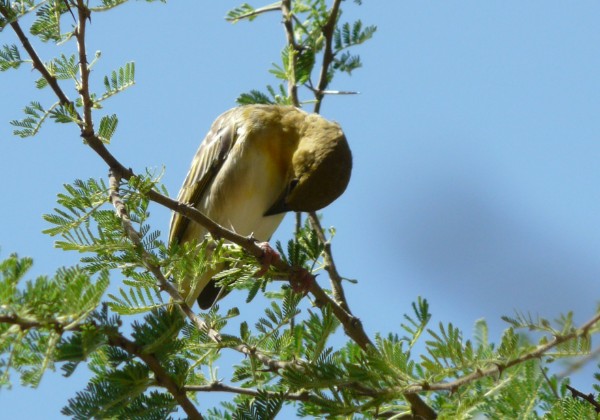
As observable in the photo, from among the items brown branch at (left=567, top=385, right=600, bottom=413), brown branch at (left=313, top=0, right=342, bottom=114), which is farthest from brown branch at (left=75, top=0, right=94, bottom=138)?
brown branch at (left=313, top=0, right=342, bottom=114)

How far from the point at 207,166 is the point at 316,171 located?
88cm

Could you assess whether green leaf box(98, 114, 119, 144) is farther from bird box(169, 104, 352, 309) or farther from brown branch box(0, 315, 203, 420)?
bird box(169, 104, 352, 309)

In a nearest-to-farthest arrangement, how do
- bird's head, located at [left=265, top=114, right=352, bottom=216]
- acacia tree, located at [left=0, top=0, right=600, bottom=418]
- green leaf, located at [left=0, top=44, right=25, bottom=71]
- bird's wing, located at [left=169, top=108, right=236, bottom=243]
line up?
acacia tree, located at [left=0, top=0, right=600, bottom=418], green leaf, located at [left=0, top=44, right=25, bottom=71], bird's head, located at [left=265, top=114, right=352, bottom=216], bird's wing, located at [left=169, top=108, right=236, bottom=243]

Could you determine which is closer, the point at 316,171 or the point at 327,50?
the point at 316,171

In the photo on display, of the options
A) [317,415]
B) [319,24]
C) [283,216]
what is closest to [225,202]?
[283,216]

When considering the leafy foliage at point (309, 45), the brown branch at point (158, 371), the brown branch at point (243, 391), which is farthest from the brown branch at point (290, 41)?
the brown branch at point (158, 371)

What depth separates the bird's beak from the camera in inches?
216

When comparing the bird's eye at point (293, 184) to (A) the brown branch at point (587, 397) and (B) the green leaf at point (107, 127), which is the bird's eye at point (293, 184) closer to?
(B) the green leaf at point (107, 127)

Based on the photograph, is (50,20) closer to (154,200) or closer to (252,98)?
(154,200)

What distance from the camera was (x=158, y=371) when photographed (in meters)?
2.93

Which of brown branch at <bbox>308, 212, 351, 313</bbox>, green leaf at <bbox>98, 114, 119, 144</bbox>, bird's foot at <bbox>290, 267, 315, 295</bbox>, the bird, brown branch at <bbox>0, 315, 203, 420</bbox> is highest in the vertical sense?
the bird

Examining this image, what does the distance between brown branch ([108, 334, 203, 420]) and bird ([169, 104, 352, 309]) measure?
238cm

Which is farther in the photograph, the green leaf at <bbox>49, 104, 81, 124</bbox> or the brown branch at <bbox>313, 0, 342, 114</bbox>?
the brown branch at <bbox>313, 0, 342, 114</bbox>

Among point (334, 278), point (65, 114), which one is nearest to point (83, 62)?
point (65, 114)
